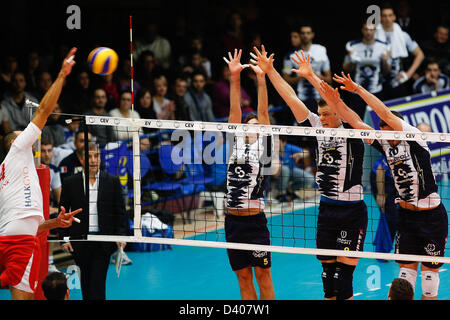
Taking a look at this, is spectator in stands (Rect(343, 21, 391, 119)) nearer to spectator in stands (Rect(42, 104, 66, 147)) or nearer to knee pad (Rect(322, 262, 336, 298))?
spectator in stands (Rect(42, 104, 66, 147))

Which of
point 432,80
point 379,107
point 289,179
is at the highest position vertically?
point 432,80

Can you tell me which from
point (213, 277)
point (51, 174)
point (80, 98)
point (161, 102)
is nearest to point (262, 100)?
point (213, 277)

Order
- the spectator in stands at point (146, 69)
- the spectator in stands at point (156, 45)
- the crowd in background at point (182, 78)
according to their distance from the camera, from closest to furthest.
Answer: the crowd in background at point (182, 78), the spectator in stands at point (146, 69), the spectator in stands at point (156, 45)

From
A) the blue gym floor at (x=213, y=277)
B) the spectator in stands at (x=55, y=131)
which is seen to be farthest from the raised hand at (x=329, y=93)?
the spectator in stands at (x=55, y=131)

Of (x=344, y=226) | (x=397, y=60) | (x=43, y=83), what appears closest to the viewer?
(x=344, y=226)

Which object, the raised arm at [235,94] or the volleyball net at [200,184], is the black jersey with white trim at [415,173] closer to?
the raised arm at [235,94]

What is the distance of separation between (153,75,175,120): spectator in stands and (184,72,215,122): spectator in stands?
469mm

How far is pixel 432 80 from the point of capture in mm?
16703

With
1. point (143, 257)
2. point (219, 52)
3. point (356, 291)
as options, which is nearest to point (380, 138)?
point (356, 291)

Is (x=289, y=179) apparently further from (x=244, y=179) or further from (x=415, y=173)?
(x=415, y=173)

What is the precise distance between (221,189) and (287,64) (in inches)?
140

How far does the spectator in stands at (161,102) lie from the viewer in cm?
1574

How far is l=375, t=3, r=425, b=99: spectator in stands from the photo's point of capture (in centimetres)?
1605

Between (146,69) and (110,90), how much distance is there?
4.99ft
